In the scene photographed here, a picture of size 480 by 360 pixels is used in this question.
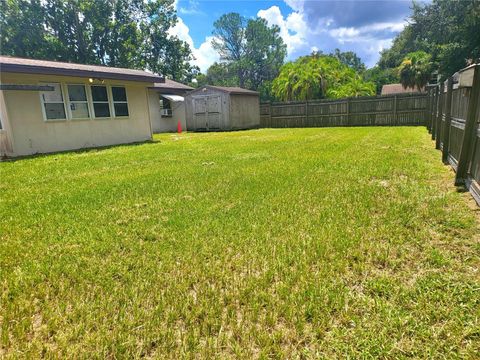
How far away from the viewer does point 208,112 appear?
20391mm

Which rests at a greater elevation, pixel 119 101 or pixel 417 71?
pixel 417 71

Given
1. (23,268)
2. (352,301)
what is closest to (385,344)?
(352,301)

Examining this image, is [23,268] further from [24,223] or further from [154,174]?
[154,174]

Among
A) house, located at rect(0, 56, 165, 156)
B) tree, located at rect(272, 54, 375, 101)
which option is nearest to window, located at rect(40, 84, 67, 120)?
house, located at rect(0, 56, 165, 156)

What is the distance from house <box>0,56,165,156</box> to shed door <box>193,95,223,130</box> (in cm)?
718

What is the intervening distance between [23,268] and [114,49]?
120ft

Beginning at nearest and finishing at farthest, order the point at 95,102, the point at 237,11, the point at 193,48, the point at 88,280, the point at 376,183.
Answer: the point at 88,280 < the point at 376,183 < the point at 95,102 < the point at 193,48 < the point at 237,11

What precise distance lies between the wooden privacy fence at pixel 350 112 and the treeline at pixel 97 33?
20905 mm

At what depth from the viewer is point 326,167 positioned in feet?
19.3

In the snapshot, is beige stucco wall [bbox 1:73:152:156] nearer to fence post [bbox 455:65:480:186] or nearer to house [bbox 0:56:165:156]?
house [bbox 0:56:165:156]

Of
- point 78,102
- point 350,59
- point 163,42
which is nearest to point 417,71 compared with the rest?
point 163,42

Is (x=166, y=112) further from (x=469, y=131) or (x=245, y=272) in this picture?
(x=245, y=272)

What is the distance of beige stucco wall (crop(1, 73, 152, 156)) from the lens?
9.55 m

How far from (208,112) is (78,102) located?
1020 cm
